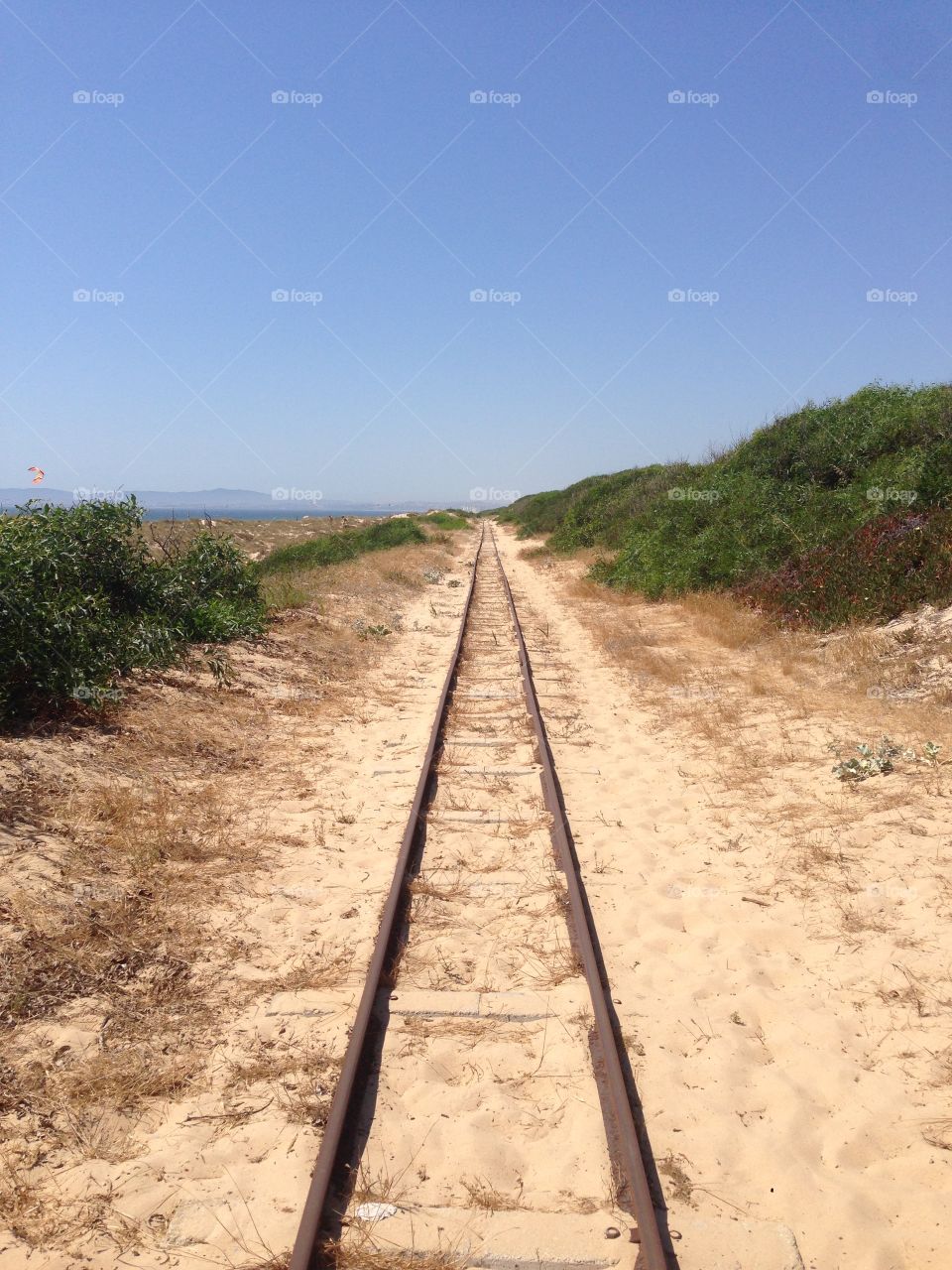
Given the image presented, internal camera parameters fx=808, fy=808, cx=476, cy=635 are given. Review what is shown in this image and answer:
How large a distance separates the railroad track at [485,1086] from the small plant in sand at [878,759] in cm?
262

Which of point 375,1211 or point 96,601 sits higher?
point 96,601

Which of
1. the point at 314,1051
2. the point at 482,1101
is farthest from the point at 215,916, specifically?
the point at 482,1101

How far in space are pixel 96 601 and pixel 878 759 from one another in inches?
317

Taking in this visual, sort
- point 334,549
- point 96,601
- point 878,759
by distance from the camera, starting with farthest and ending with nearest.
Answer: point 334,549 < point 96,601 < point 878,759

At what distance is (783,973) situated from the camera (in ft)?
14.3

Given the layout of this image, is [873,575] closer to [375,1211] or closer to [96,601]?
[96,601]

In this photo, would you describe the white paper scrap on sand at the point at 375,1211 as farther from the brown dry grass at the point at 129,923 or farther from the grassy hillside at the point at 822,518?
the grassy hillside at the point at 822,518

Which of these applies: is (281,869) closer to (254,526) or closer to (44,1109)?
(44,1109)

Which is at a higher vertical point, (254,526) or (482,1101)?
(254,526)

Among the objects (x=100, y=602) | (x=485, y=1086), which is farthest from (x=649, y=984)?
(x=100, y=602)

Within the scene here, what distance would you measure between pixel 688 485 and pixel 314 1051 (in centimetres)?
2123

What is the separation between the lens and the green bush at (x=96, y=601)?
744 centimetres

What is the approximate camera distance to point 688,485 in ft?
75.0

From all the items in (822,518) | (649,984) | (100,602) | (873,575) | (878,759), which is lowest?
(649,984)
